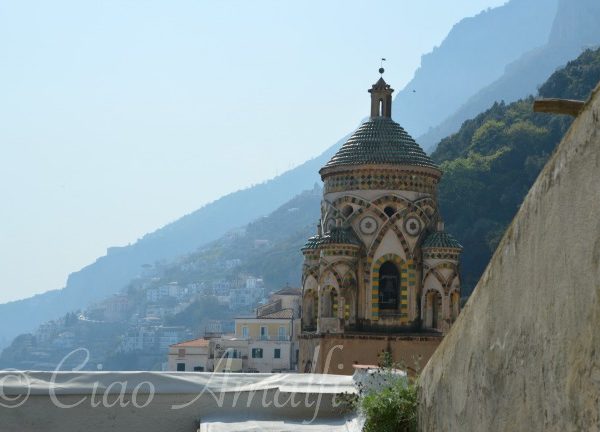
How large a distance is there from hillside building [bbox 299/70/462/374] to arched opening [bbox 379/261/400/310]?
0.02 m

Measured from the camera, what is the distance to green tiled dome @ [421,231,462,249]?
27281mm

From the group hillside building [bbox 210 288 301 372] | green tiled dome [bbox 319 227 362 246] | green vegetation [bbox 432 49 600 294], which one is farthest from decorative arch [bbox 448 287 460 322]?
green vegetation [bbox 432 49 600 294]

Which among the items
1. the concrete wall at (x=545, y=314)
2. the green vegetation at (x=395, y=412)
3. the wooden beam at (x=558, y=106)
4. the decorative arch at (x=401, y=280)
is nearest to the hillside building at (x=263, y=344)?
the decorative arch at (x=401, y=280)

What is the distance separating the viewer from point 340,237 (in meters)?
27.2

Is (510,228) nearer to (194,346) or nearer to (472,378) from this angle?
(472,378)

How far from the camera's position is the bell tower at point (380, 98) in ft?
96.6

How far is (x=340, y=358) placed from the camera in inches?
1054

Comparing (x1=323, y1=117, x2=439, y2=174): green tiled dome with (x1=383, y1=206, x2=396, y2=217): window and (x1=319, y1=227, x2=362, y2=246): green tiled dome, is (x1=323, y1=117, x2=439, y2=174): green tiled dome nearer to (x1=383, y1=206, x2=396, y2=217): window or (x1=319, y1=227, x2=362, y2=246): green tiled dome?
(x1=383, y1=206, x2=396, y2=217): window

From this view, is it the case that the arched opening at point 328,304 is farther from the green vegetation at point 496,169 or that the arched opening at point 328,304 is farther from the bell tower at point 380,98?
the green vegetation at point 496,169

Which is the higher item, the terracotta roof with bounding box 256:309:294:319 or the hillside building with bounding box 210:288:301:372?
the terracotta roof with bounding box 256:309:294:319

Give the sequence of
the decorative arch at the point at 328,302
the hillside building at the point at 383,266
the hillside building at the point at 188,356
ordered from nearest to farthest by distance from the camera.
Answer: the hillside building at the point at 383,266 < the decorative arch at the point at 328,302 < the hillside building at the point at 188,356

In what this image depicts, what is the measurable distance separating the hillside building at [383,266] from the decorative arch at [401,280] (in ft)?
0.08

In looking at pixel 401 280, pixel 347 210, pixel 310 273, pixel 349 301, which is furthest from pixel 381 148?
pixel 349 301

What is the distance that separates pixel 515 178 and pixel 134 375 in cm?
6746
